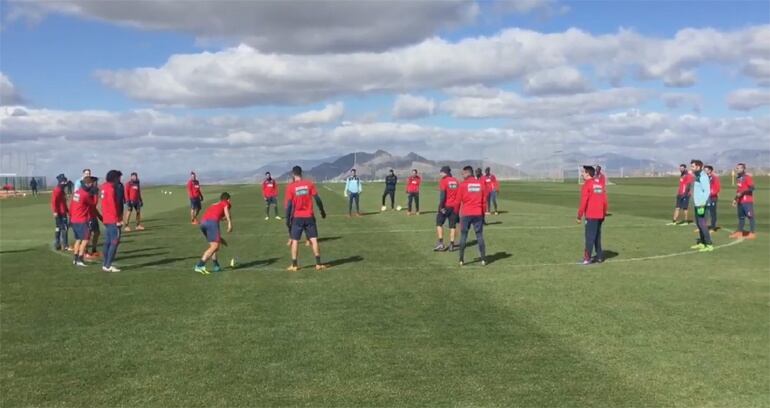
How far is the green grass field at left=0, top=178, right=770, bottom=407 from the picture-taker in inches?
264

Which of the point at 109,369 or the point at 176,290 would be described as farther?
the point at 176,290

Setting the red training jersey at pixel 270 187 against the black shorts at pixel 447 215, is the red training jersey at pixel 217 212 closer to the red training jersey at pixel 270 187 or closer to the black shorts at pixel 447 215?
the black shorts at pixel 447 215

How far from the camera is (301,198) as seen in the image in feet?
46.2

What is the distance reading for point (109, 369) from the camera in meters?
7.48

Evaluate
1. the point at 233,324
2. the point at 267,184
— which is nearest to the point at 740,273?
the point at 233,324

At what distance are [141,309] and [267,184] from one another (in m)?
18.5

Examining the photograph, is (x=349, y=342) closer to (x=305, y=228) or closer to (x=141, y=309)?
(x=141, y=309)

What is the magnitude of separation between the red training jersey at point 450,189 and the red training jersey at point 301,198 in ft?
16.0

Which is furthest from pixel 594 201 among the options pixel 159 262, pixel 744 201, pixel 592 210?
pixel 159 262

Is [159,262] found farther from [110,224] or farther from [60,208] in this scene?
[60,208]

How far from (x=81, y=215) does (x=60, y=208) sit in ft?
10.3

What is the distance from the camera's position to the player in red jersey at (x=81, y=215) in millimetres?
15289

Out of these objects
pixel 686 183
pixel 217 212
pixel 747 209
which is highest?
pixel 686 183

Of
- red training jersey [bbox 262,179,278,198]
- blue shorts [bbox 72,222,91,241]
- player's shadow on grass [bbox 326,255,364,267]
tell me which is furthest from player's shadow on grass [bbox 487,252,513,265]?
red training jersey [bbox 262,179,278,198]
